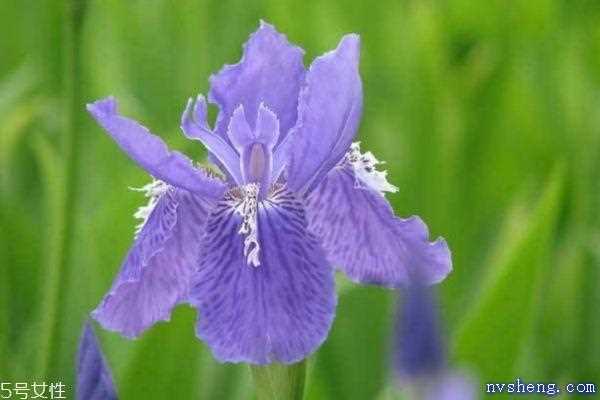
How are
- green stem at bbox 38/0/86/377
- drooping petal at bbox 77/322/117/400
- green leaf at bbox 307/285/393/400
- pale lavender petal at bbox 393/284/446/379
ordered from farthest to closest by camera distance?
1. green leaf at bbox 307/285/393/400
2. green stem at bbox 38/0/86/377
3. drooping petal at bbox 77/322/117/400
4. pale lavender petal at bbox 393/284/446/379

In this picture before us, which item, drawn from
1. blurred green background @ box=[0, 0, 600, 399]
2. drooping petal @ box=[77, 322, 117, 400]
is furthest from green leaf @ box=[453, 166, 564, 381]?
drooping petal @ box=[77, 322, 117, 400]

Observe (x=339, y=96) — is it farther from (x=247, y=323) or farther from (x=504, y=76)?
(x=504, y=76)

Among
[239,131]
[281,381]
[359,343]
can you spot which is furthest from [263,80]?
[359,343]

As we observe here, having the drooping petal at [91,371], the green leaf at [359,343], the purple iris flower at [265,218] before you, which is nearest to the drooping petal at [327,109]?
the purple iris flower at [265,218]

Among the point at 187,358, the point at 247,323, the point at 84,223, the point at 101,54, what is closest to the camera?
the point at 247,323

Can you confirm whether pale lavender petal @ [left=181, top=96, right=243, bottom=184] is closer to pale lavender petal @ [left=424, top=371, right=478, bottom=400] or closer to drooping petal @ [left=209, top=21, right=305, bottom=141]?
drooping petal @ [left=209, top=21, right=305, bottom=141]

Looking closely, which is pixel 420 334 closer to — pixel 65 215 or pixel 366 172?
pixel 366 172

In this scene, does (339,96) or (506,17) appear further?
(506,17)

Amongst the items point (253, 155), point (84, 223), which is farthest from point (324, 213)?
point (84, 223)
